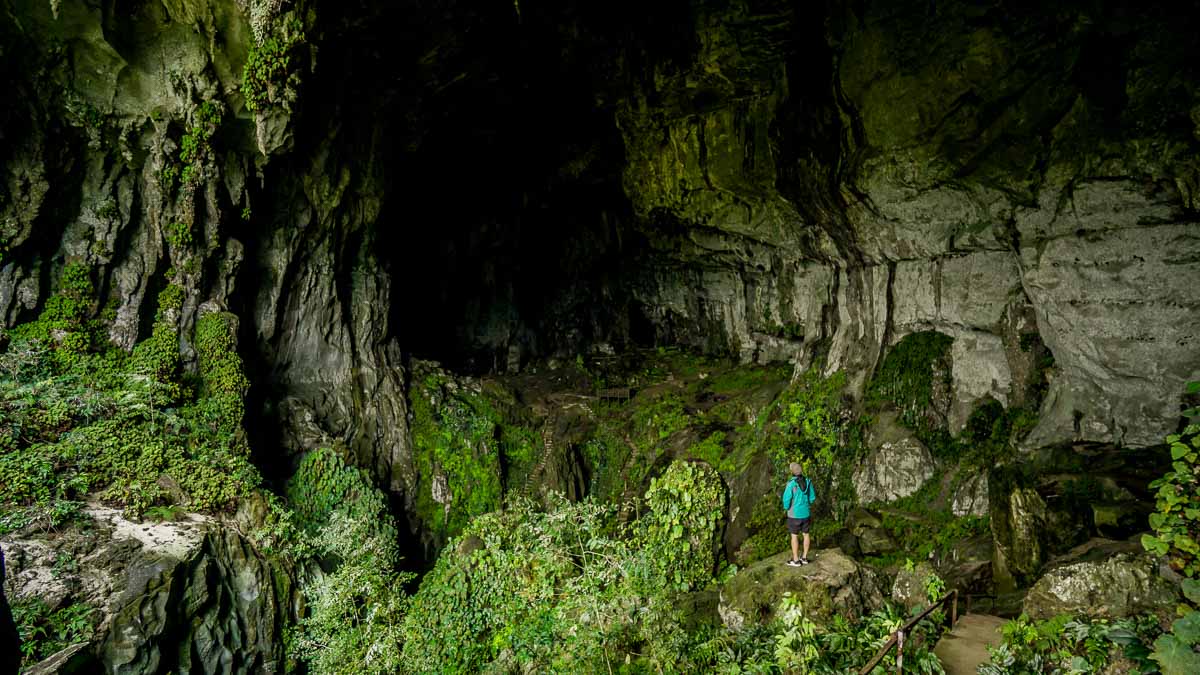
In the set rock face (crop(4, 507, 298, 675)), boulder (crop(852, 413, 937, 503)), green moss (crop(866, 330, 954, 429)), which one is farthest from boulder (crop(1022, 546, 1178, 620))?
rock face (crop(4, 507, 298, 675))

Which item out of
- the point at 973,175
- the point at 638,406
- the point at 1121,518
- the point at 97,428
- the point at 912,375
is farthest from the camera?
the point at 638,406

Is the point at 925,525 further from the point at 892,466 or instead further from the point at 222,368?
the point at 222,368

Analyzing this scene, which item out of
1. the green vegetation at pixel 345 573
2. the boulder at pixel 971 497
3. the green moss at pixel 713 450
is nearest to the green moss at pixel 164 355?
the green vegetation at pixel 345 573

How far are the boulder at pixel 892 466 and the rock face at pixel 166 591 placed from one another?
9633 mm

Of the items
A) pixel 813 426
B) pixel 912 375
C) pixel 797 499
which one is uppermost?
pixel 912 375

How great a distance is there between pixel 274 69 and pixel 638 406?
1076 centimetres

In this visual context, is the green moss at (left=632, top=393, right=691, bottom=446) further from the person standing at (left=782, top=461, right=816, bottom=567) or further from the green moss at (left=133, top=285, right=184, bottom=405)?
the green moss at (left=133, top=285, right=184, bottom=405)

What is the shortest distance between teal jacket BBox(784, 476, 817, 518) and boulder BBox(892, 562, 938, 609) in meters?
1.44

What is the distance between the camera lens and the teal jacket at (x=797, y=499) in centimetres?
830

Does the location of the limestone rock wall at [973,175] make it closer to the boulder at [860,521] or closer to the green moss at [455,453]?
the boulder at [860,521]

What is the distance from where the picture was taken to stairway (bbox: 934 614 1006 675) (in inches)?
213

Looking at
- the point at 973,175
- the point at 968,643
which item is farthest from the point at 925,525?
the point at 973,175

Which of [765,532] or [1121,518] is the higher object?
[1121,518]

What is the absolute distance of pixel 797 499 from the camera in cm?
831
